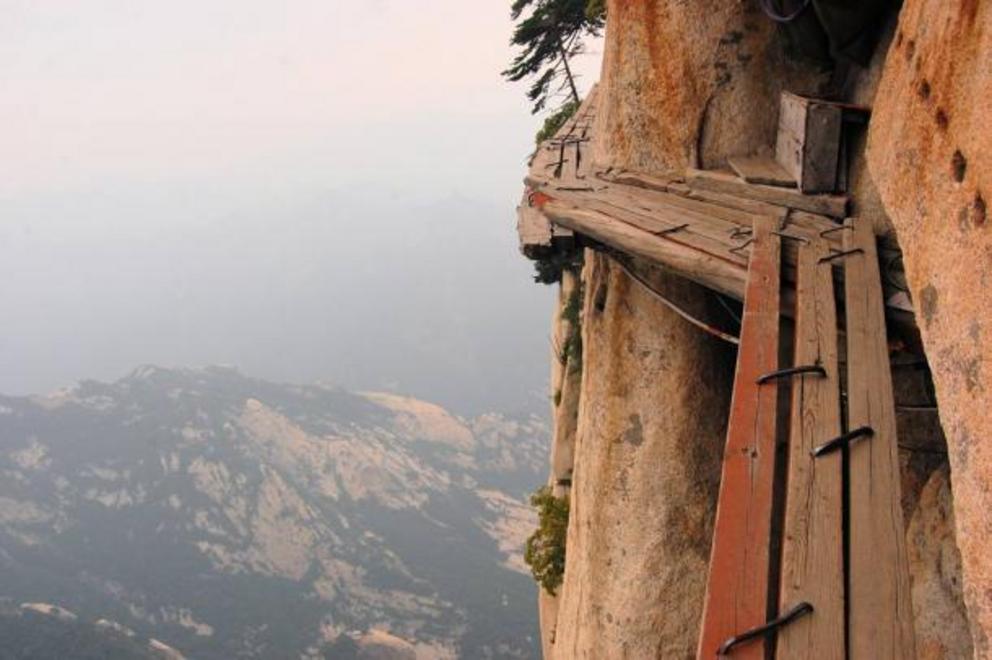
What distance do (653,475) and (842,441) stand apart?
723 centimetres

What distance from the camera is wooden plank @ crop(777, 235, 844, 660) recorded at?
3.72 m

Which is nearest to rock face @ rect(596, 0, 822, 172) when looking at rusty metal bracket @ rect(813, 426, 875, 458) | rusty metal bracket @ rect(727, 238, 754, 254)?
rusty metal bracket @ rect(727, 238, 754, 254)

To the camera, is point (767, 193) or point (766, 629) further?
point (767, 193)

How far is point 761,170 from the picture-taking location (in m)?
10.7

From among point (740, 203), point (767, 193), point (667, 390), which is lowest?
point (667, 390)

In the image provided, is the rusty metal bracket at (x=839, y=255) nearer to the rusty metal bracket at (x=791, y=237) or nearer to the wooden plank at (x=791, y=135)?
the rusty metal bracket at (x=791, y=237)

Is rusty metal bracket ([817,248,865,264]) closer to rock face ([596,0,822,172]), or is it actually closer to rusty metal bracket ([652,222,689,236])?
rusty metal bracket ([652,222,689,236])

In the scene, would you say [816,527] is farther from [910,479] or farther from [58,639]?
[58,639]

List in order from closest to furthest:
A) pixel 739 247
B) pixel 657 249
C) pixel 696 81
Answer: pixel 739 247 < pixel 657 249 < pixel 696 81

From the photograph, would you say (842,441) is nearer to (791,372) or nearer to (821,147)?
(791,372)

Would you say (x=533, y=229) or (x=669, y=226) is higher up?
(x=669, y=226)

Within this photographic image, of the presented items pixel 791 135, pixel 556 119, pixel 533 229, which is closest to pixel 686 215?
pixel 791 135

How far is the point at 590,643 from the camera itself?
486 inches

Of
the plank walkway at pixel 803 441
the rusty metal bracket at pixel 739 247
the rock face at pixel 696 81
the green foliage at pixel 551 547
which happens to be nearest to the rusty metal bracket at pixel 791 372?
the plank walkway at pixel 803 441
